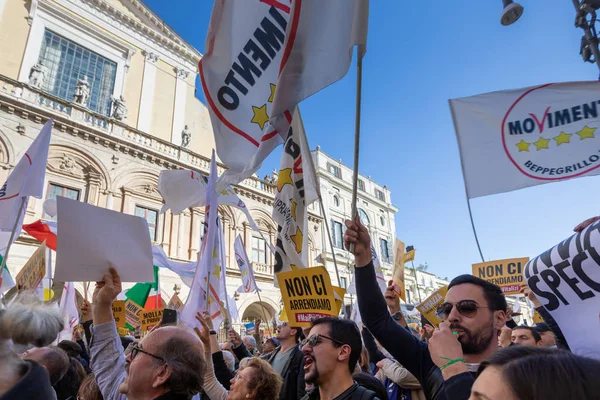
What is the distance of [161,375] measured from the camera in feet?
6.73

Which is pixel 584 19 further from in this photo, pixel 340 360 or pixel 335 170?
pixel 335 170

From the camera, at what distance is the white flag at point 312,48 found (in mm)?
2398

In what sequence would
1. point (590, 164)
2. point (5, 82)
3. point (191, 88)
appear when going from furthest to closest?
point (191, 88) → point (5, 82) → point (590, 164)

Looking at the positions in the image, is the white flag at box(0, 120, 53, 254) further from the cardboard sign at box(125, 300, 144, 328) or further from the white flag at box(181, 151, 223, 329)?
the cardboard sign at box(125, 300, 144, 328)

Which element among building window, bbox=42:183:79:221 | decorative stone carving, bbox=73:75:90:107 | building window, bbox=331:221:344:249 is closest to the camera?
building window, bbox=42:183:79:221

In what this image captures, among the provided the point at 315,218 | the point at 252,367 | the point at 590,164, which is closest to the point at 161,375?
the point at 252,367

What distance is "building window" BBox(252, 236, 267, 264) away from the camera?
72.5ft

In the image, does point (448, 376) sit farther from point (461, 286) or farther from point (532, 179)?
point (532, 179)

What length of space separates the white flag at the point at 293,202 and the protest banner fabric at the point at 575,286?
8.17ft

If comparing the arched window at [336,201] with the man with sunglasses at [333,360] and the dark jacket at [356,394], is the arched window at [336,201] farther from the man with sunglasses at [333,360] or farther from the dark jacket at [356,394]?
the dark jacket at [356,394]

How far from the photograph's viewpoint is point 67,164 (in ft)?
51.2

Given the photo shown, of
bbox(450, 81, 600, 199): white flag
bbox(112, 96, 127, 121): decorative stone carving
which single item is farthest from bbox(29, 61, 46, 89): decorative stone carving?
bbox(450, 81, 600, 199): white flag

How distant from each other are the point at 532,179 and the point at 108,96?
66.0ft

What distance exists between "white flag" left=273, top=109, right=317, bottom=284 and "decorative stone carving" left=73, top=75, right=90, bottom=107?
52.0 feet
